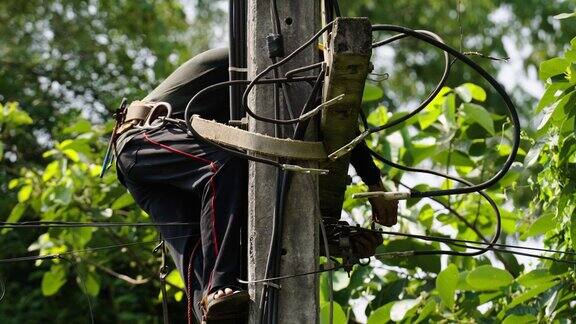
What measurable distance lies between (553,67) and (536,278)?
1126 millimetres

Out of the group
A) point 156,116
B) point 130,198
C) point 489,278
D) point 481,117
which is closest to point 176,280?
point 130,198

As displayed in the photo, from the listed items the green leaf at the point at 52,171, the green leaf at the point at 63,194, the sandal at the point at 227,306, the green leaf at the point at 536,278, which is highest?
the green leaf at the point at 52,171

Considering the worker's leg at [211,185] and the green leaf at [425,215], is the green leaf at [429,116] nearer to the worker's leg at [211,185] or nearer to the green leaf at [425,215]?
the green leaf at [425,215]

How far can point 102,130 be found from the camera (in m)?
8.66

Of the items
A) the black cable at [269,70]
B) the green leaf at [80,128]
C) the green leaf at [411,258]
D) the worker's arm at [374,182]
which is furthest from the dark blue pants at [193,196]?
the green leaf at [80,128]

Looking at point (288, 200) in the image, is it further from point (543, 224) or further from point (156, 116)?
point (543, 224)

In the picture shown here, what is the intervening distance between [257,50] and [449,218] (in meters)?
3.25

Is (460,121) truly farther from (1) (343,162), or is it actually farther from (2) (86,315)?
(2) (86,315)

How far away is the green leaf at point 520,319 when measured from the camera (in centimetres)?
654

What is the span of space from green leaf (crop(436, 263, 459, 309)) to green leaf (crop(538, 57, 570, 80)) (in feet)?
3.67

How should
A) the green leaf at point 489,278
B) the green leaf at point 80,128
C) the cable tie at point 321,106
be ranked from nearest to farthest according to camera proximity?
the cable tie at point 321,106
the green leaf at point 489,278
the green leaf at point 80,128

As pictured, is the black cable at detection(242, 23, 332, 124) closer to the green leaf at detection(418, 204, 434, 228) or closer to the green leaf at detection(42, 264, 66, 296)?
the green leaf at detection(418, 204, 434, 228)

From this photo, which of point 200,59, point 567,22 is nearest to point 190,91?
point 200,59

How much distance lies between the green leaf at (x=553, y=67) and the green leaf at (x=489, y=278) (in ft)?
3.91
